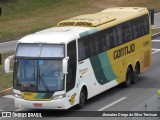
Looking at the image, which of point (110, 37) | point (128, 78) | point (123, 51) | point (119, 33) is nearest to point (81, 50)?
point (110, 37)

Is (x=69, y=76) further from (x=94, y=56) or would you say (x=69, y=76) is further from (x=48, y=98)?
(x=94, y=56)

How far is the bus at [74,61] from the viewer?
1825 centimetres

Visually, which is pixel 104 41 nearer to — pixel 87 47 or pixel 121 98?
pixel 87 47

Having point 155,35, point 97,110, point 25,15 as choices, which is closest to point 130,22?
point 97,110

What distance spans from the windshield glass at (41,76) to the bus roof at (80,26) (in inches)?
31.4

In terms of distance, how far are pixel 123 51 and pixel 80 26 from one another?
2.88 meters

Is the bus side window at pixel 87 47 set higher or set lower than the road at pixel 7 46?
higher

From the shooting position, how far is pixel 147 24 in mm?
25625

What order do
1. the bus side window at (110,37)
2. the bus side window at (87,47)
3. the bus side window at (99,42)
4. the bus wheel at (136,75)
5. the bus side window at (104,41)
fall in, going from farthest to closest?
1. the bus wheel at (136,75)
2. the bus side window at (110,37)
3. the bus side window at (104,41)
4. the bus side window at (99,42)
5. the bus side window at (87,47)

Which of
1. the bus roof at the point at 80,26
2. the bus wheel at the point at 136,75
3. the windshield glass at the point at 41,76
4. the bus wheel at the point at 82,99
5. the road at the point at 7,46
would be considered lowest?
the road at the point at 7,46

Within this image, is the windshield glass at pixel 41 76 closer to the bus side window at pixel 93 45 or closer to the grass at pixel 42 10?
the bus side window at pixel 93 45

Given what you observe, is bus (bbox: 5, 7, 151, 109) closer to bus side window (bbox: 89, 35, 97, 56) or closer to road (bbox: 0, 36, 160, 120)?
bus side window (bbox: 89, 35, 97, 56)

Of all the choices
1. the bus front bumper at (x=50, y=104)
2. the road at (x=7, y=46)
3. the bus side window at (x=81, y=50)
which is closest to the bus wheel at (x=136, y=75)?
the bus side window at (x=81, y=50)

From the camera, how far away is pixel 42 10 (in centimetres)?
5419
